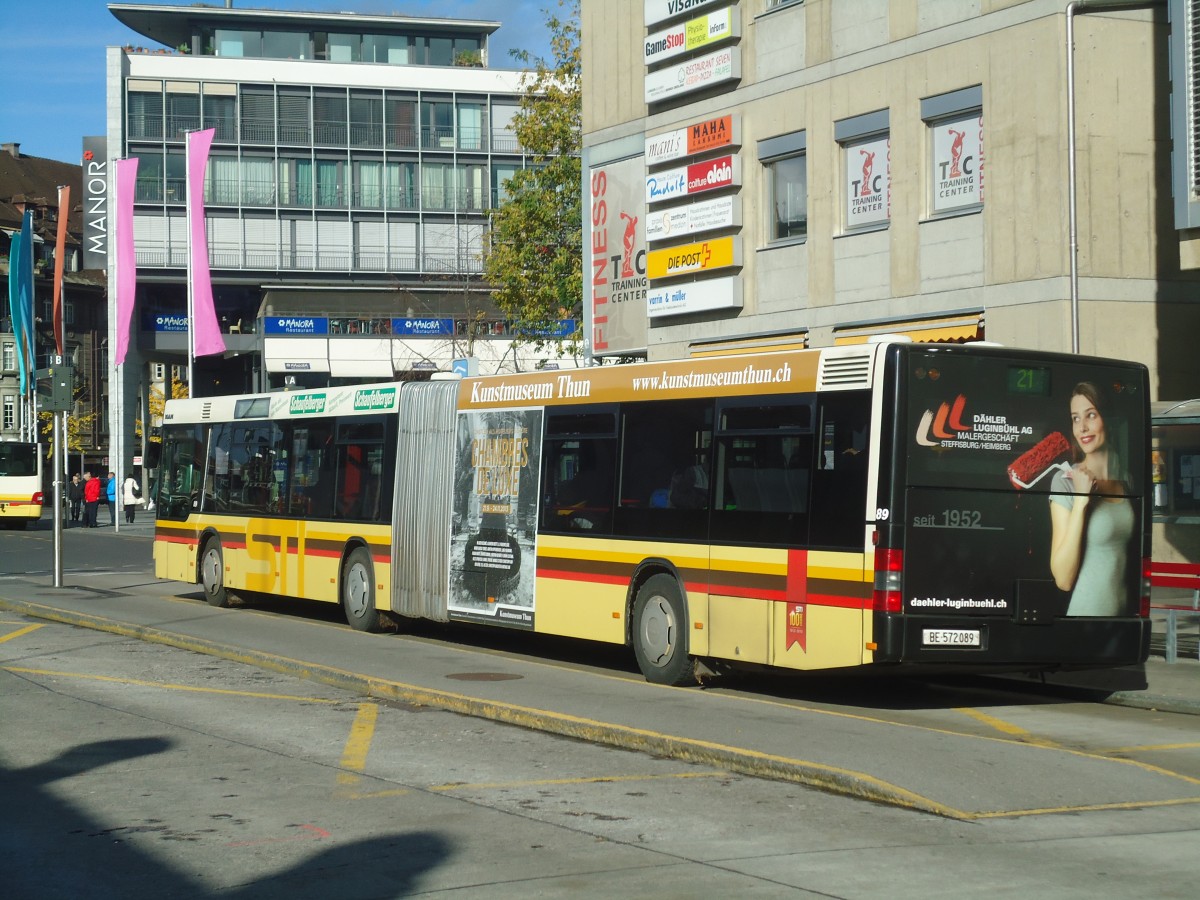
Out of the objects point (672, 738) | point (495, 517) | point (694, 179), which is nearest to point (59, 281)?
point (694, 179)

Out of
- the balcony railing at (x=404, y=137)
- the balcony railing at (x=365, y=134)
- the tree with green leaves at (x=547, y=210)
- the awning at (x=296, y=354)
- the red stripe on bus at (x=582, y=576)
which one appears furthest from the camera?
the balcony railing at (x=404, y=137)

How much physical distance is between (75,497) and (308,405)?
4037 centimetres

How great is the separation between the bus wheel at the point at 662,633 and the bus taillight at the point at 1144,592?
370 centimetres

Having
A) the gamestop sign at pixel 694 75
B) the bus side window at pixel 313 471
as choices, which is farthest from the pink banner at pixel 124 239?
the bus side window at pixel 313 471

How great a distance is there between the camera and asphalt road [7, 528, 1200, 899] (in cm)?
661

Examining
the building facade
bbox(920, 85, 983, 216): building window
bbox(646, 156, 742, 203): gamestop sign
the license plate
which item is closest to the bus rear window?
the license plate

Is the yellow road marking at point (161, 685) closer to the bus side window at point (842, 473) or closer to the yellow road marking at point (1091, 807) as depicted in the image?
the bus side window at point (842, 473)

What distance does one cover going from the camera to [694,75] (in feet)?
87.1

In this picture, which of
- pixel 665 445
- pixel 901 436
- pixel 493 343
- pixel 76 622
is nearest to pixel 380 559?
pixel 76 622

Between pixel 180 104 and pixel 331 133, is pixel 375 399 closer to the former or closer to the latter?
pixel 331 133

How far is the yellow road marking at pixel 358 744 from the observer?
908cm

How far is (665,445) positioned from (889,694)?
2.90 meters

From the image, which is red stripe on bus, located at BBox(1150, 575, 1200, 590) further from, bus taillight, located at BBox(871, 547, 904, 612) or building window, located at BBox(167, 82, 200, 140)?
building window, located at BBox(167, 82, 200, 140)

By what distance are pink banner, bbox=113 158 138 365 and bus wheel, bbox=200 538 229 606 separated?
2536 cm
